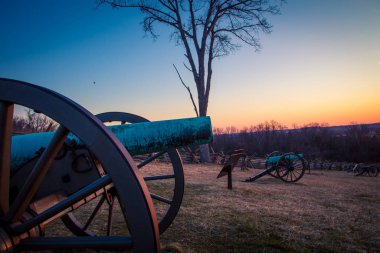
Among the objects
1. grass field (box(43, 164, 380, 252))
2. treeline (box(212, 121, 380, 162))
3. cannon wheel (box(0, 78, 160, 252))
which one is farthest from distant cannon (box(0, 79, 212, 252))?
treeline (box(212, 121, 380, 162))

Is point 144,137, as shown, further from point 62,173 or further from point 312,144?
point 312,144

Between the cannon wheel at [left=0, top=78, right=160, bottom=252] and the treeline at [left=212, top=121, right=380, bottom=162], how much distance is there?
31.2m

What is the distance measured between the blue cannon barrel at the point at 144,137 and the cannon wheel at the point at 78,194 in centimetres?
37

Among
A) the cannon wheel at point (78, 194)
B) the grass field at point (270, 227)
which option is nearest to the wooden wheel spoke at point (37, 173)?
the cannon wheel at point (78, 194)

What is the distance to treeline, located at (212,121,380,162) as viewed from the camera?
35781 millimetres

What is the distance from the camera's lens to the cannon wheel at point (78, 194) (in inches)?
42.7

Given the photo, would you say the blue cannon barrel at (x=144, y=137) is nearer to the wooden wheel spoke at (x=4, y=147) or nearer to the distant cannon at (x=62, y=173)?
the distant cannon at (x=62, y=173)

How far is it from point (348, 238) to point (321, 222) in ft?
2.53

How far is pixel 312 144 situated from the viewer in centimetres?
4356

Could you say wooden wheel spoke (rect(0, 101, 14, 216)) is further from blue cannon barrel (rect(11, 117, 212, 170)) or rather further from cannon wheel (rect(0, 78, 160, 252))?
blue cannon barrel (rect(11, 117, 212, 170))

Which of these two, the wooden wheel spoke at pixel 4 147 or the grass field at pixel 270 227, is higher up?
the wooden wheel spoke at pixel 4 147

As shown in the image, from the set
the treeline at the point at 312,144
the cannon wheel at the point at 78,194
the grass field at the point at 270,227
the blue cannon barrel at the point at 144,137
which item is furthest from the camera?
the treeline at the point at 312,144

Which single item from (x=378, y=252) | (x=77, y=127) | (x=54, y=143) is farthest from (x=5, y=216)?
(x=378, y=252)

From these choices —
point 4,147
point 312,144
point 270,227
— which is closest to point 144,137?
point 4,147
